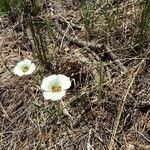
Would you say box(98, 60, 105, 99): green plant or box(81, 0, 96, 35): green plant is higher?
box(81, 0, 96, 35): green plant

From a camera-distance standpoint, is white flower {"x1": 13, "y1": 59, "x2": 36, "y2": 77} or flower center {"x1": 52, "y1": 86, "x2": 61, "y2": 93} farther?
white flower {"x1": 13, "y1": 59, "x2": 36, "y2": 77}

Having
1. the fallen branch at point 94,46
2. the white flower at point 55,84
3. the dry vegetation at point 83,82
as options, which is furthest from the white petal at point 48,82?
the fallen branch at point 94,46

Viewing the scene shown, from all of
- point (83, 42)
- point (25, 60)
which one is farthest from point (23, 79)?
point (83, 42)

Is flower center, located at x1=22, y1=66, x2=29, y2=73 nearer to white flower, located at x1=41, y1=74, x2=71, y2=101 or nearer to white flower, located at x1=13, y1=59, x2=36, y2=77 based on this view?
white flower, located at x1=13, y1=59, x2=36, y2=77

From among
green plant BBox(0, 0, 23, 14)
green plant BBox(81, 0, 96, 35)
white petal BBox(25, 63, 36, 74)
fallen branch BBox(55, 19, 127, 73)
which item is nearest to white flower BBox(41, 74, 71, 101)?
white petal BBox(25, 63, 36, 74)

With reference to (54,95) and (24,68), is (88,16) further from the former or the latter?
(54,95)

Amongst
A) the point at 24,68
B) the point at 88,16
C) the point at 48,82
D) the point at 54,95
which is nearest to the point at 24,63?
the point at 24,68
